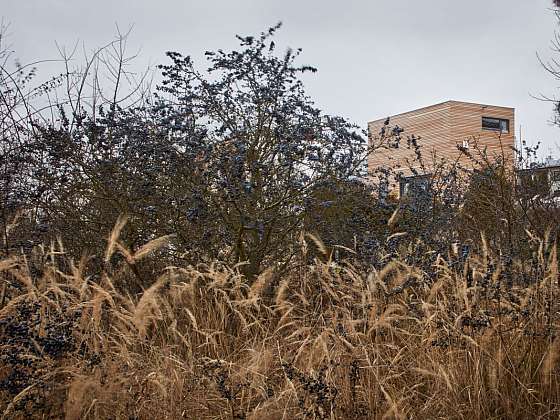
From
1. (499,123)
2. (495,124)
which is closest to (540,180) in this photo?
(495,124)

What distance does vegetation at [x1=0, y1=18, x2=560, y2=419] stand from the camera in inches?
133

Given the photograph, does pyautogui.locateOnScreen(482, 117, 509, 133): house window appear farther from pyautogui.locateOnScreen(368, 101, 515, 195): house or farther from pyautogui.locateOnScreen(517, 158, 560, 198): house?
pyautogui.locateOnScreen(517, 158, 560, 198): house

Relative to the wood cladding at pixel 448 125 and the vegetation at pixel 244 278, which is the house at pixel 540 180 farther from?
the wood cladding at pixel 448 125

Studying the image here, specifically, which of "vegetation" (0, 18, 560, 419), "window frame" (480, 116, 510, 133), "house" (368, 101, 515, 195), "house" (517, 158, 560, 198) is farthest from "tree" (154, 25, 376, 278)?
"window frame" (480, 116, 510, 133)

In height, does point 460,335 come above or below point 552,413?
above

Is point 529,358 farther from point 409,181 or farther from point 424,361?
point 409,181

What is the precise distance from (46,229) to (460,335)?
3.65m

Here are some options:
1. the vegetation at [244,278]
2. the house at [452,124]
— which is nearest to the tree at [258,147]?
the vegetation at [244,278]

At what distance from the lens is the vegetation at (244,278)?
3.38m

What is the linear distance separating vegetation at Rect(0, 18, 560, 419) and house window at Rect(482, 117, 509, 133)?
27.2 m

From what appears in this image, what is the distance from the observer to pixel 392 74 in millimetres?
10117

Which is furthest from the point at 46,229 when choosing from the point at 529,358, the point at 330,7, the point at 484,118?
the point at 484,118

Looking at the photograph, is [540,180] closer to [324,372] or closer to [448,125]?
[324,372]

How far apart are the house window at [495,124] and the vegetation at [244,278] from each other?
27159mm
